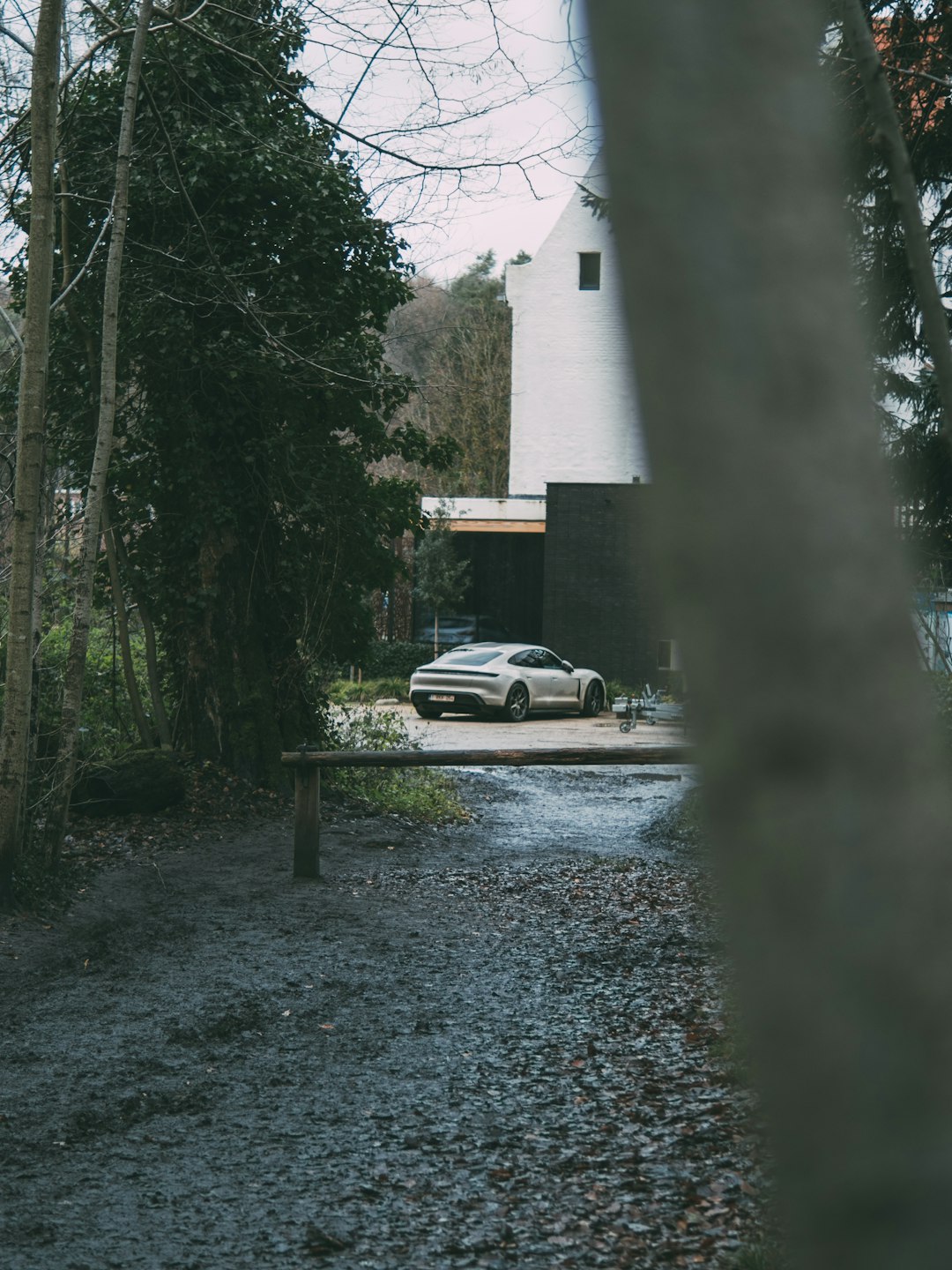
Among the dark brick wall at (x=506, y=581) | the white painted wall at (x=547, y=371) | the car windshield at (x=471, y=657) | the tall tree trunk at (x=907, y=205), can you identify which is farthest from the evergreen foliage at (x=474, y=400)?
the tall tree trunk at (x=907, y=205)

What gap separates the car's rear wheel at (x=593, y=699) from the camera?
79.7 ft

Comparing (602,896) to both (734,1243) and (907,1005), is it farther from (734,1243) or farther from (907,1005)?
(907,1005)

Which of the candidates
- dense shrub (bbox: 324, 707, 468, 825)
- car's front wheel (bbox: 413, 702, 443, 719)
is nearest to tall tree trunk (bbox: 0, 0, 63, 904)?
dense shrub (bbox: 324, 707, 468, 825)

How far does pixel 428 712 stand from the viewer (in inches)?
874

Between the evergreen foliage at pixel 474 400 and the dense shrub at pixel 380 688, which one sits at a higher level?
the evergreen foliage at pixel 474 400

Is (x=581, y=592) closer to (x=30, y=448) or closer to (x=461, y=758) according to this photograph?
(x=461, y=758)

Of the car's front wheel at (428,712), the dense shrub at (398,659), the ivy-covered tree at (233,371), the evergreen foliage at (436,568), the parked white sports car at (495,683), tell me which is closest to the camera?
the ivy-covered tree at (233,371)

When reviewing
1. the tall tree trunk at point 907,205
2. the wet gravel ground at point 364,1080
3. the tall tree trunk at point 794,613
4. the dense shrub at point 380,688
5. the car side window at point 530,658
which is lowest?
the wet gravel ground at point 364,1080

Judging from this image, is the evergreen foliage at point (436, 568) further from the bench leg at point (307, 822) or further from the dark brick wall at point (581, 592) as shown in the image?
the bench leg at point (307, 822)

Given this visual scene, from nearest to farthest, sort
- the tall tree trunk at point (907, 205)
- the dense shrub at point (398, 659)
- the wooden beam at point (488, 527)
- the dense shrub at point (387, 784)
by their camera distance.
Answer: the tall tree trunk at point (907, 205)
the dense shrub at point (387, 784)
the dense shrub at point (398, 659)
the wooden beam at point (488, 527)

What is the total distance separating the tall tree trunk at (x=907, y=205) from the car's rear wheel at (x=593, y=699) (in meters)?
22.6

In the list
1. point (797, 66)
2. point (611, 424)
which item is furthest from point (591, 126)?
point (611, 424)

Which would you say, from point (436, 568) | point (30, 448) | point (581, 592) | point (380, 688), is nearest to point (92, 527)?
point (30, 448)

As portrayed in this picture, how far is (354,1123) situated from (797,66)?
13.2 feet
